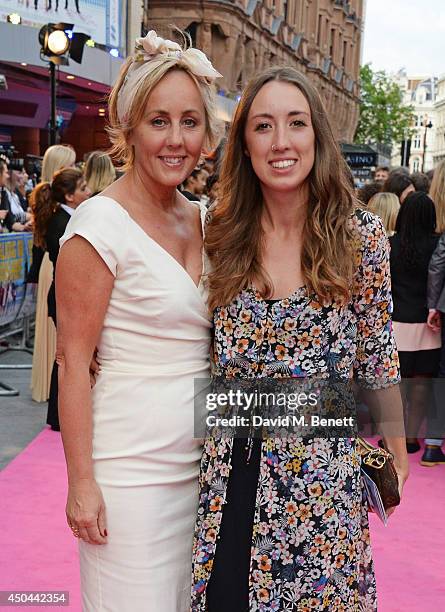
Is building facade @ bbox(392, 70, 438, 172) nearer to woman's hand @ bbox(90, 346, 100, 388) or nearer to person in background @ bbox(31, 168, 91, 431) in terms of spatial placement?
person in background @ bbox(31, 168, 91, 431)

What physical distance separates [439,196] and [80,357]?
4.48 metres

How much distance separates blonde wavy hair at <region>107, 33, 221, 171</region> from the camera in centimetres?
237

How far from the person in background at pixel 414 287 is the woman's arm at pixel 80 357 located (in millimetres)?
4338

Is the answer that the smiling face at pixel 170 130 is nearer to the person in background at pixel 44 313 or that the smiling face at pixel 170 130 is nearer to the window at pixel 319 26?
the person in background at pixel 44 313

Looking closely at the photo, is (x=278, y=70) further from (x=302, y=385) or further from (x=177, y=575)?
(x=177, y=575)

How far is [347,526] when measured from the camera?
2.35 metres

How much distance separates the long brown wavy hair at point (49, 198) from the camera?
6.58 meters

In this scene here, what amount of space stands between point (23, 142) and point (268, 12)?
57.0ft

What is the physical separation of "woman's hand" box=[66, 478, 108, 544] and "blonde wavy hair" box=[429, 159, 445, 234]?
4483 millimetres

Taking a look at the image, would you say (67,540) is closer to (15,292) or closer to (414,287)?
(414,287)

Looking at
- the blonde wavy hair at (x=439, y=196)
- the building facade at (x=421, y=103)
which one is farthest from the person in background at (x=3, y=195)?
the building facade at (x=421, y=103)

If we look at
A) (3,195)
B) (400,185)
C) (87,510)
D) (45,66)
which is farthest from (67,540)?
(45,66)

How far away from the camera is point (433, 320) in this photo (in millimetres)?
6246

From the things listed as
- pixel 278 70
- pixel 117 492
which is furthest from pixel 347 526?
pixel 278 70
